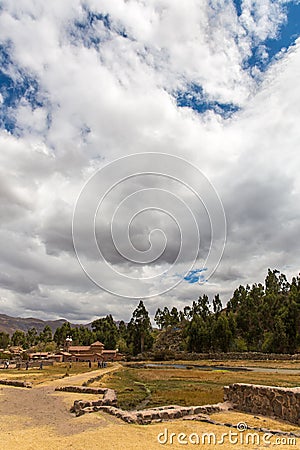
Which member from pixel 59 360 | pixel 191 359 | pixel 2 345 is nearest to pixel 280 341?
pixel 191 359

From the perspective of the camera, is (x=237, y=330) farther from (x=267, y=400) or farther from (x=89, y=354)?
(x=267, y=400)

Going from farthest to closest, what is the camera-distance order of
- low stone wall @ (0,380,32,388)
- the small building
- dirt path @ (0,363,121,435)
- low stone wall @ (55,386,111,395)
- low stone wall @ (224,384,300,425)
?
the small building
low stone wall @ (0,380,32,388)
low stone wall @ (55,386,111,395)
low stone wall @ (224,384,300,425)
dirt path @ (0,363,121,435)

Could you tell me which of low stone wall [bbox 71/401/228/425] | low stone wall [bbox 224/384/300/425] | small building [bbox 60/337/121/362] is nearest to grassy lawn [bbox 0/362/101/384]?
low stone wall [bbox 71/401/228/425]

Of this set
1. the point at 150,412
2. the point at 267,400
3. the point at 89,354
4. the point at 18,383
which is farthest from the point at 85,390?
the point at 89,354

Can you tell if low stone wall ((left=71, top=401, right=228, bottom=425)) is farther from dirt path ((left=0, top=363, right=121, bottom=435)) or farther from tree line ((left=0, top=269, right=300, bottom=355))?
tree line ((left=0, top=269, right=300, bottom=355))

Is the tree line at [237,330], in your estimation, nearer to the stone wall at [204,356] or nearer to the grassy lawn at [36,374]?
the stone wall at [204,356]

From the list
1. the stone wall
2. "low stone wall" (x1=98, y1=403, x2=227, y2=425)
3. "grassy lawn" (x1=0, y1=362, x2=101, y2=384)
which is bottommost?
"low stone wall" (x1=98, y1=403, x2=227, y2=425)

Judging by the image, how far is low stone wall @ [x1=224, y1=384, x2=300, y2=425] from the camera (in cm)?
1459

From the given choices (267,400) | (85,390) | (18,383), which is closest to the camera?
(267,400)

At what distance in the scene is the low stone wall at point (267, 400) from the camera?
47.9 ft

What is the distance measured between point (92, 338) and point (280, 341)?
2613 inches

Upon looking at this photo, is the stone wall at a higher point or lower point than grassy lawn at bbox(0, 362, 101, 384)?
higher

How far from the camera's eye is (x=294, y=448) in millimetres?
10891

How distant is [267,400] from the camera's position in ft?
52.3
